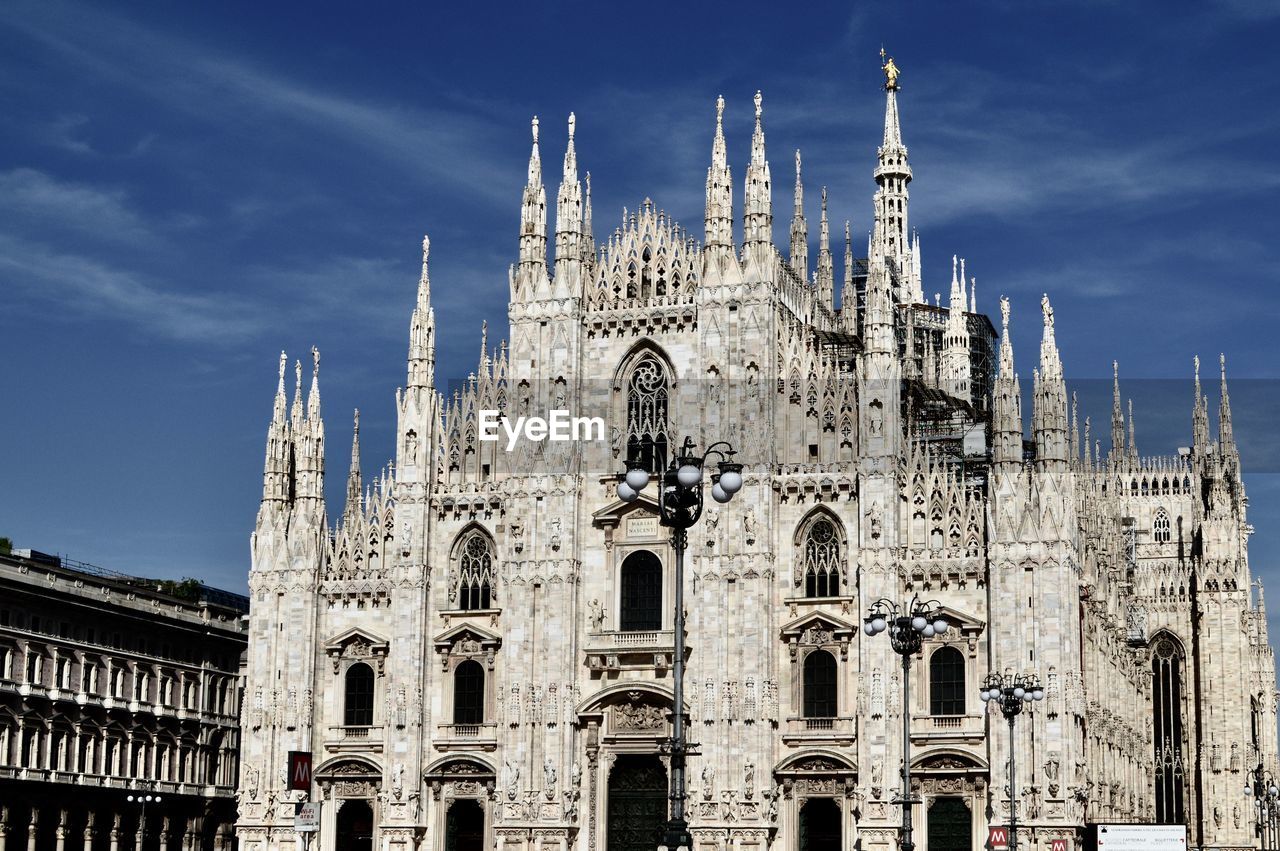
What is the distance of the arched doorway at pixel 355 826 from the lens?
69.9 m

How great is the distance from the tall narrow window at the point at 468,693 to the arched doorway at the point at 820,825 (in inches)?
499

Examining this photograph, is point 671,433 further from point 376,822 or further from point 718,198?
point 376,822

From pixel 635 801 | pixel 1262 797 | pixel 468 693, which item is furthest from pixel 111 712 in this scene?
pixel 1262 797

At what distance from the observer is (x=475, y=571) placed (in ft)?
232

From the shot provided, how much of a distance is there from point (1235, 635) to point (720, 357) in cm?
4603

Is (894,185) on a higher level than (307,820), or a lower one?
higher

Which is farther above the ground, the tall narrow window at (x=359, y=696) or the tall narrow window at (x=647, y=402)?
the tall narrow window at (x=647, y=402)

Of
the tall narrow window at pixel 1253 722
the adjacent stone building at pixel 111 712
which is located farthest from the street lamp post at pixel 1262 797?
the adjacent stone building at pixel 111 712

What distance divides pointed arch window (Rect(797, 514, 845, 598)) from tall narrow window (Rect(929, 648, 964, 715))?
4370mm

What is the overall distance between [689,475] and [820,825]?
114 feet

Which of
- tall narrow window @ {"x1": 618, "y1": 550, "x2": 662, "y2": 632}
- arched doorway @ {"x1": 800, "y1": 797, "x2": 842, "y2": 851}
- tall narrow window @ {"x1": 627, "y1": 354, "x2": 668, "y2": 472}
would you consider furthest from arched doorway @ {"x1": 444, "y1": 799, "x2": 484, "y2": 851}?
tall narrow window @ {"x1": 627, "y1": 354, "x2": 668, "y2": 472}

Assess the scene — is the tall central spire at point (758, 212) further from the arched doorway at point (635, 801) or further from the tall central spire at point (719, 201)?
the arched doorway at point (635, 801)

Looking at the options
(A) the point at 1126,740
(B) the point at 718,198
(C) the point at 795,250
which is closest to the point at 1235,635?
(A) the point at 1126,740

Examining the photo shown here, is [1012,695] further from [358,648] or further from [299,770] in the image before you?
[358,648]
